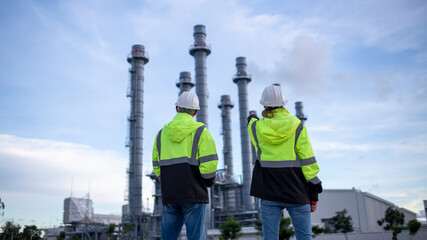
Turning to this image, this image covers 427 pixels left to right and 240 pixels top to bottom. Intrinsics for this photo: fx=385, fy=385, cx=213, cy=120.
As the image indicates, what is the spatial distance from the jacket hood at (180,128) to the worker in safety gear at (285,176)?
62cm

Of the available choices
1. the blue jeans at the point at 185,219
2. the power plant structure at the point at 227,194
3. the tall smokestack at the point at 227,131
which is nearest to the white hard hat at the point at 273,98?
the blue jeans at the point at 185,219

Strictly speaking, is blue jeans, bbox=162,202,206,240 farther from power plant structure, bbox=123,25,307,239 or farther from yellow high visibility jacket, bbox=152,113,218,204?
power plant structure, bbox=123,25,307,239

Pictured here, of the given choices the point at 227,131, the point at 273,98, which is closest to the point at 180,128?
the point at 273,98

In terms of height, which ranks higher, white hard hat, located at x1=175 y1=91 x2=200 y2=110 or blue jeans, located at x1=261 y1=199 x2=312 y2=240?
white hard hat, located at x1=175 y1=91 x2=200 y2=110

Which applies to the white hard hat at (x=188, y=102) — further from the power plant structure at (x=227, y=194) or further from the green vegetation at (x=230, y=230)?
the power plant structure at (x=227, y=194)

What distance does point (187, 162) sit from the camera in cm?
347

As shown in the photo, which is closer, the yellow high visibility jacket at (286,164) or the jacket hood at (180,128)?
the yellow high visibility jacket at (286,164)

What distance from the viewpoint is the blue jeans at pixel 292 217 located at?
3324mm

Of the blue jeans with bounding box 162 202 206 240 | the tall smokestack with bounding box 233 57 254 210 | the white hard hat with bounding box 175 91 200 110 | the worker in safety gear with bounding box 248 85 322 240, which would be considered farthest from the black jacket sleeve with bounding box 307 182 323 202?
the tall smokestack with bounding box 233 57 254 210

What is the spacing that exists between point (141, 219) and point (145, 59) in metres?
17.4

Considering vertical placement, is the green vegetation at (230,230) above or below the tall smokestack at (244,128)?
below

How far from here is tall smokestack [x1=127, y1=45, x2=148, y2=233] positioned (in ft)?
128

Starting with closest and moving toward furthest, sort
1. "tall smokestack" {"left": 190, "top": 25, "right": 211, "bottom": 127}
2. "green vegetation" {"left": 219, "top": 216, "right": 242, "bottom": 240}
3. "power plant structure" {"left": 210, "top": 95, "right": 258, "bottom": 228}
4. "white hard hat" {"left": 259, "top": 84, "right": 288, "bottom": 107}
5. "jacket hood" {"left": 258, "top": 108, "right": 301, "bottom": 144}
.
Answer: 1. "jacket hood" {"left": 258, "top": 108, "right": 301, "bottom": 144}
2. "white hard hat" {"left": 259, "top": 84, "right": 288, "bottom": 107}
3. "green vegetation" {"left": 219, "top": 216, "right": 242, "bottom": 240}
4. "tall smokestack" {"left": 190, "top": 25, "right": 211, "bottom": 127}
5. "power plant structure" {"left": 210, "top": 95, "right": 258, "bottom": 228}

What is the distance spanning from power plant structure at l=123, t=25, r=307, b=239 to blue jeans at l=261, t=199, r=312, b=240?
103ft
